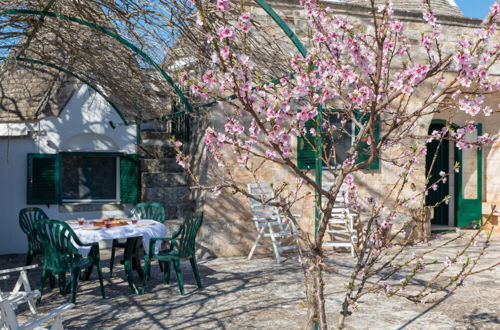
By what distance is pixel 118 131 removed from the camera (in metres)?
10.5

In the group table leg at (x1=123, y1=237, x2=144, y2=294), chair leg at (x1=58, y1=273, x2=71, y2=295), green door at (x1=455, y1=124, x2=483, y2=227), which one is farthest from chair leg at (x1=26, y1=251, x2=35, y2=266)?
green door at (x1=455, y1=124, x2=483, y2=227)

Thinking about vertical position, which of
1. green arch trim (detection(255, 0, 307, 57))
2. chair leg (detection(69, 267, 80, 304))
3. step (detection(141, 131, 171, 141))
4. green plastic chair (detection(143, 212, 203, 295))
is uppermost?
green arch trim (detection(255, 0, 307, 57))

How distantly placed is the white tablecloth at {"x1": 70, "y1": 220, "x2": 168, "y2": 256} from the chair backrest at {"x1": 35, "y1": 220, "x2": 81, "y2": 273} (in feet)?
0.62

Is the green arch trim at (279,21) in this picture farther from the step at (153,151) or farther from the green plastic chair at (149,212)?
the step at (153,151)

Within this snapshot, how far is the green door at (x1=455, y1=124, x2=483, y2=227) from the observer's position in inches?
439

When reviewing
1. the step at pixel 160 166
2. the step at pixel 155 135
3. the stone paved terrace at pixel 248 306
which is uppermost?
the step at pixel 155 135

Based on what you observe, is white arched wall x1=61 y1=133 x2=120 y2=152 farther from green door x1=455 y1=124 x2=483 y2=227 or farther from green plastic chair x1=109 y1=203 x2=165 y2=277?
green door x1=455 y1=124 x2=483 y2=227

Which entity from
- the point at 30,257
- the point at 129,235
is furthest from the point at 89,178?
the point at 129,235

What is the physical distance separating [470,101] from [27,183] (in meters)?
8.51

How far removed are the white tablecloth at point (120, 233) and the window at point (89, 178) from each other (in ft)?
12.6

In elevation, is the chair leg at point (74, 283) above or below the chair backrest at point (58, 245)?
below

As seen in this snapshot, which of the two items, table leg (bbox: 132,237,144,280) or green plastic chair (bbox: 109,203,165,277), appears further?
green plastic chair (bbox: 109,203,165,277)

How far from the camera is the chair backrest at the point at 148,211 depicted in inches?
311

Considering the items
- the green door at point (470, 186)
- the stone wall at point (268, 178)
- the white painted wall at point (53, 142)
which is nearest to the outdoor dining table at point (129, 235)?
the stone wall at point (268, 178)
